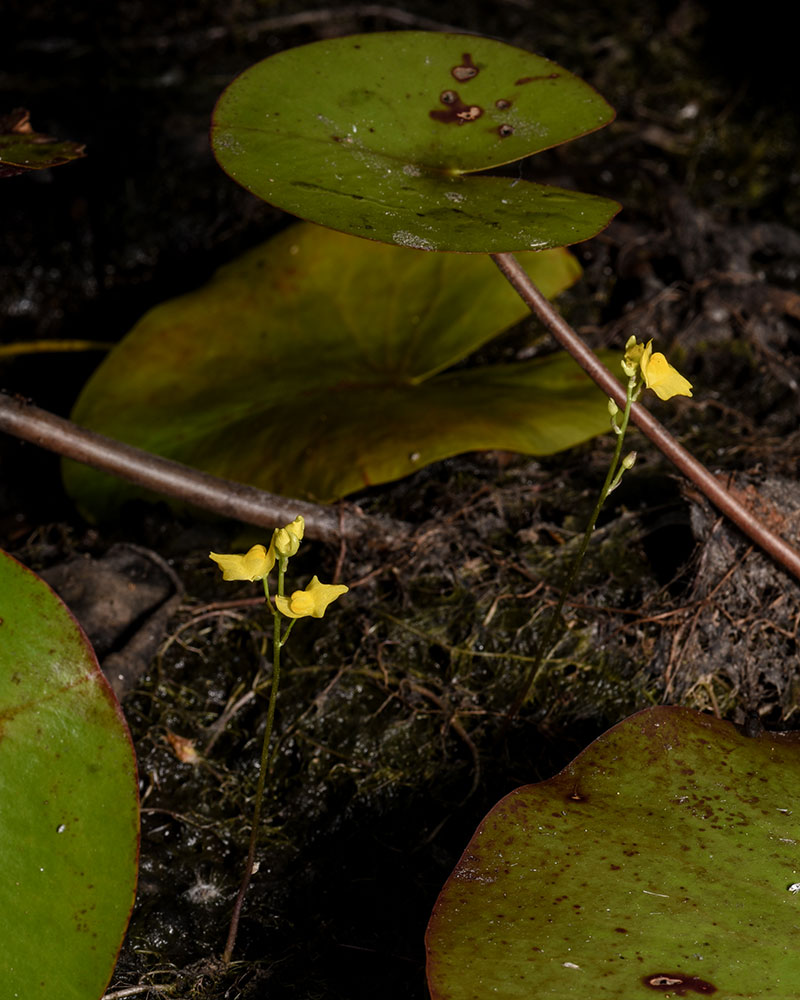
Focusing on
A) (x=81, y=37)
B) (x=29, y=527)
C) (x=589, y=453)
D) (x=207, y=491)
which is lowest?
(x=29, y=527)

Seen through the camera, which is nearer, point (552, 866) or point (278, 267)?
point (552, 866)

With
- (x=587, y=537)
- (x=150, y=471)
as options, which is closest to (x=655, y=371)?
(x=587, y=537)

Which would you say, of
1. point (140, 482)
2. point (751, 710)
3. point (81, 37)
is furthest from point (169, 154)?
point (751, 710)

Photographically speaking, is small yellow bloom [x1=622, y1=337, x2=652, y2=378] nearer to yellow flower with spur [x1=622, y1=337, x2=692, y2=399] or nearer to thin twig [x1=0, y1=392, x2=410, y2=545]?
yellow flower with spur [x1=622, y1=337, x2=692, y2=399]

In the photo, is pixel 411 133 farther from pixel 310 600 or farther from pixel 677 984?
pixel 677 984

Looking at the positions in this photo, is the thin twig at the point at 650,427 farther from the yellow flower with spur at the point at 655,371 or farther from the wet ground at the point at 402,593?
the yellow flower with spur at the point at 655,371

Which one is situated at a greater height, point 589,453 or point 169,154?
point 169,154

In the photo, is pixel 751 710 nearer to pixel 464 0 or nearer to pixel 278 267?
pixel 278 267
